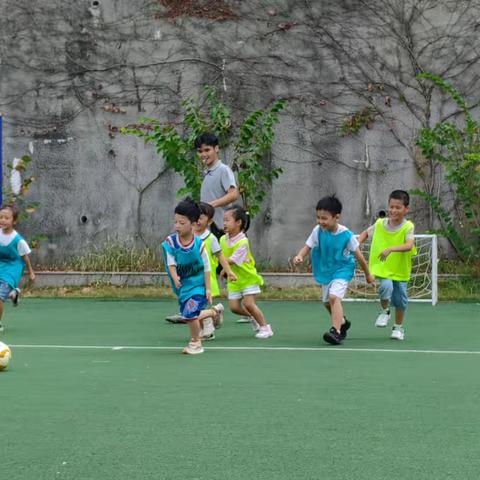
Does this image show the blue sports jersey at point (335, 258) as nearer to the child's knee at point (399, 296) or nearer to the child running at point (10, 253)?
the child's knee at point (399, 296)

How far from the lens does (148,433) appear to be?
475cm

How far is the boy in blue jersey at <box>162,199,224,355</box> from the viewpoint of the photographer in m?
8.02

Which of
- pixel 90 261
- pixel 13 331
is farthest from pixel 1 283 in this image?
pixel 90 261

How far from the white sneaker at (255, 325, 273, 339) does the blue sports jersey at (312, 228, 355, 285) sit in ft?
1.87

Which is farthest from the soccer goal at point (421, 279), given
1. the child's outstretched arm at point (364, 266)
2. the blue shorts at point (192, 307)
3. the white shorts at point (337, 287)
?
the blue shorts at point (192, 307)

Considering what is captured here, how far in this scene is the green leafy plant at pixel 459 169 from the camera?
13.2 metres

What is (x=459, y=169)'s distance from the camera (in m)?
13.2

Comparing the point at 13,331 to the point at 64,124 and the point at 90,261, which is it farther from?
the point at 64,124

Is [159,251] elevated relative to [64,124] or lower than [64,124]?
lower

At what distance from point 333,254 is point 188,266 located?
52.9 inches

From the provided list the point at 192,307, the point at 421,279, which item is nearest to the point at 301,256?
the point at 192,307

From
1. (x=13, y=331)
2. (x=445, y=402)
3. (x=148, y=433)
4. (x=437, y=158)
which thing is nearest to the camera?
(x=148, y=433)

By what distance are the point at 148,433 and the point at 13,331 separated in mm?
5088

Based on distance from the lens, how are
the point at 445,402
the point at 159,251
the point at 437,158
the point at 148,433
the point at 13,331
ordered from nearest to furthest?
1. the point at 148,433
2. the point at 445,402
3. the point at 13,331
4. the point at 437,158
5. the point at 159,251
